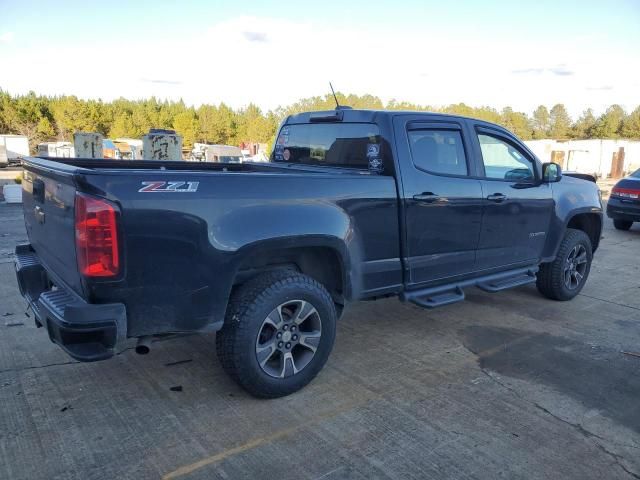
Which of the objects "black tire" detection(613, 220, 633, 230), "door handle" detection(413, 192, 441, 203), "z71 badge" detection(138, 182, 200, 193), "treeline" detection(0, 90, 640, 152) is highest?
"treeline" detection(0, 90, 640, 152)

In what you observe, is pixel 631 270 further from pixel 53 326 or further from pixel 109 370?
Answer: pixel 53 326

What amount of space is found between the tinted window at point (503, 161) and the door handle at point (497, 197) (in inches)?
8.0

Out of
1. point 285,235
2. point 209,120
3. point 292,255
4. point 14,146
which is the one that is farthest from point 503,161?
point 209,120

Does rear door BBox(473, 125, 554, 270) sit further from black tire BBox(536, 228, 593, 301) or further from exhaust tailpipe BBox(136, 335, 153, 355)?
exhaust tailpipe BBox(136, 335, 153, 355)

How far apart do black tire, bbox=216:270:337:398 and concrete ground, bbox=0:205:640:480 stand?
0.51 feet

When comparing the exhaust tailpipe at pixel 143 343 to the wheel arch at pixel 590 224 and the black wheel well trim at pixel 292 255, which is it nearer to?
the black wheel well trim at pixel 292 255

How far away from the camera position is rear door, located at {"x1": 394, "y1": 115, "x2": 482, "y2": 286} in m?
4.04

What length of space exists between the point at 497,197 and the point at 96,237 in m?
3.41

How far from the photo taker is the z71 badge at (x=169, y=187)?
9.17 feet

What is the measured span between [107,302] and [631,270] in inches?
300

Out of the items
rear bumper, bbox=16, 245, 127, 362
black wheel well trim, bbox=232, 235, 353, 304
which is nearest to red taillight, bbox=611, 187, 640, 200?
black wheel well trim, bbox=232, 235, 353, 304

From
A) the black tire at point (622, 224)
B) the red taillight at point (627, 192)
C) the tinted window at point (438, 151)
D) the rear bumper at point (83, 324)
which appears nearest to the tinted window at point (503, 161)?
the tinted window at point (438, 151)

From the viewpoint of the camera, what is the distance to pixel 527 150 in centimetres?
516

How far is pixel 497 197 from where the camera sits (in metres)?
4.68
